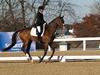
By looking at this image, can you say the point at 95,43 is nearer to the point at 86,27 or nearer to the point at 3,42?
the point at 3,42

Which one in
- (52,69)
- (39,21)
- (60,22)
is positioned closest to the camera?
(52,69)

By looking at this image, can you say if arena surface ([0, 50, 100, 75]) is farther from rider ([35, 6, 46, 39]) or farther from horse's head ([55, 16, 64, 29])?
horse's head ([55, 16, 64, 29])

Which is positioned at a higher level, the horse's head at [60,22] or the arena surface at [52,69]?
the horse's head at [60,22]

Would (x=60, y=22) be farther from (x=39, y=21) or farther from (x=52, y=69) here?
(x=52, y=69)

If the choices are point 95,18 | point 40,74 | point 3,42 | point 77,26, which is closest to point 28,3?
point 3,42

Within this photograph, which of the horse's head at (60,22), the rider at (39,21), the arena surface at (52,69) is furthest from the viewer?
the horse's head at (60,22)

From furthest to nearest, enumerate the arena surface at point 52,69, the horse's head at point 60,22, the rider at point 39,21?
the horse's head at point 60,22 → the rider at point 39,21 → the arena surface at point 52,69

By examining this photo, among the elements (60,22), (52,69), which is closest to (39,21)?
(60,22)

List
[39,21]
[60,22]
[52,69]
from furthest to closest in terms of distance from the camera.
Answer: [60,22]
[39,21]
[52,69]

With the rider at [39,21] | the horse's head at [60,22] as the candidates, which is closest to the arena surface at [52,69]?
the rider at [39,21]

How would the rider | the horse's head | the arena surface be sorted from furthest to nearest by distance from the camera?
1. the horse's head
2. the rider
3. the arena surface

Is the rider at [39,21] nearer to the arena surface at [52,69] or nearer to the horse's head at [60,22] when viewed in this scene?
the horse's head at [60,22]

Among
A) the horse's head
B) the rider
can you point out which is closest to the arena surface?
the rider

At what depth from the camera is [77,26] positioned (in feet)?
212
